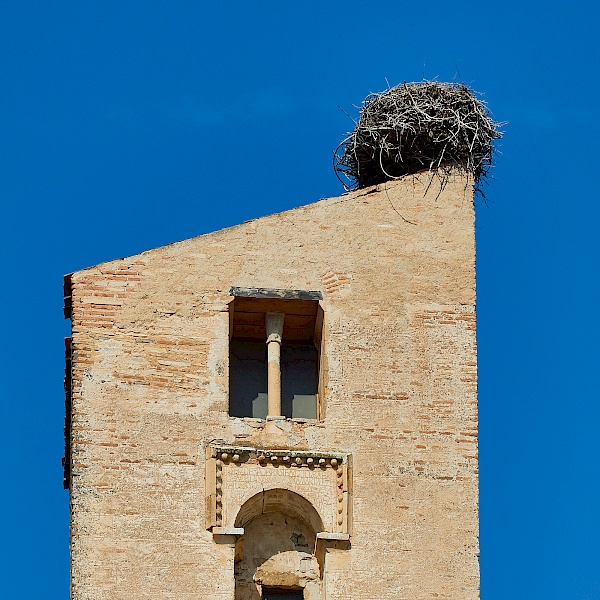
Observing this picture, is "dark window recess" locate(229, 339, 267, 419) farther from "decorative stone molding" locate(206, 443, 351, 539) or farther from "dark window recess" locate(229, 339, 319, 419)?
"decorative stone molding" locate(206, 443, 351, 539)

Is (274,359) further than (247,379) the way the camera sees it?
No

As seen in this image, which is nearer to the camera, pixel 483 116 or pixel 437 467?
pixel 437 467

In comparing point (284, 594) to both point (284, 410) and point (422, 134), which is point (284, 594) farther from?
point (422, 134)

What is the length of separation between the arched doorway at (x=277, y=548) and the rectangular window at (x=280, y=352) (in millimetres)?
1197

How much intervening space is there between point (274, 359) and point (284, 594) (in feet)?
8.01

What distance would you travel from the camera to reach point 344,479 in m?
26.4

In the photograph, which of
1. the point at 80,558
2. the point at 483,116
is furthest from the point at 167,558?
the point at 483,116

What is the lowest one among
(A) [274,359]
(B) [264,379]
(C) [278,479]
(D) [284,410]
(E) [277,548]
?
(E) [277,548]

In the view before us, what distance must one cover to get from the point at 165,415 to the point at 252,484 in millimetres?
1075

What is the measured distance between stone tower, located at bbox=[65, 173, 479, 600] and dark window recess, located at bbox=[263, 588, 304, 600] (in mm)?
14

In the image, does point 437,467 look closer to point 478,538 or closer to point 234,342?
point 478,538

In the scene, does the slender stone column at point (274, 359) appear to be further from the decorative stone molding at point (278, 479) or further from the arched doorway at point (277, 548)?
the arched doorway at point (277, 548)

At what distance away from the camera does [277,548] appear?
2666 centimetres

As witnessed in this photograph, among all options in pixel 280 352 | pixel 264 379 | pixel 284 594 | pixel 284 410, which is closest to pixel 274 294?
pixel 280 352
